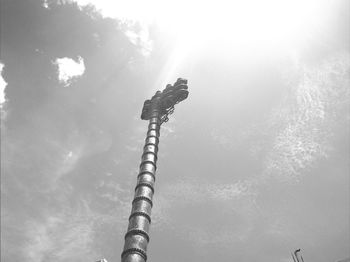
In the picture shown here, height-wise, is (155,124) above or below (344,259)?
below

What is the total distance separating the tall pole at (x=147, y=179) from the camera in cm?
678

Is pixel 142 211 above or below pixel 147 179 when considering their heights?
below

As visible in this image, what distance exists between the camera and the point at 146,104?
42.1 ft

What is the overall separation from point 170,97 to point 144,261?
6.71 meters

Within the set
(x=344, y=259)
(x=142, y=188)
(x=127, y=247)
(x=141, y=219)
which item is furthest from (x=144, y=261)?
(x=344, y=259)

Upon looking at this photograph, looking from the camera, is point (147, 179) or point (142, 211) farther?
point (147, 179)

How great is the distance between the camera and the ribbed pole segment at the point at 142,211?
668cm

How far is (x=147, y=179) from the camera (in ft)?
28.4

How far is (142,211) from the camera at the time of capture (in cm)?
Result: 762

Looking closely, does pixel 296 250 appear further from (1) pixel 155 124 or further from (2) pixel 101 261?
(2) pixel 101 261

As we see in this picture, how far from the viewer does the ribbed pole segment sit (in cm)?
668

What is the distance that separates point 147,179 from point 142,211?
1.22 m

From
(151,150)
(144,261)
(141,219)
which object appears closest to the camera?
(144,261)

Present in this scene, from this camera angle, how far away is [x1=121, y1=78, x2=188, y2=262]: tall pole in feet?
22.2
